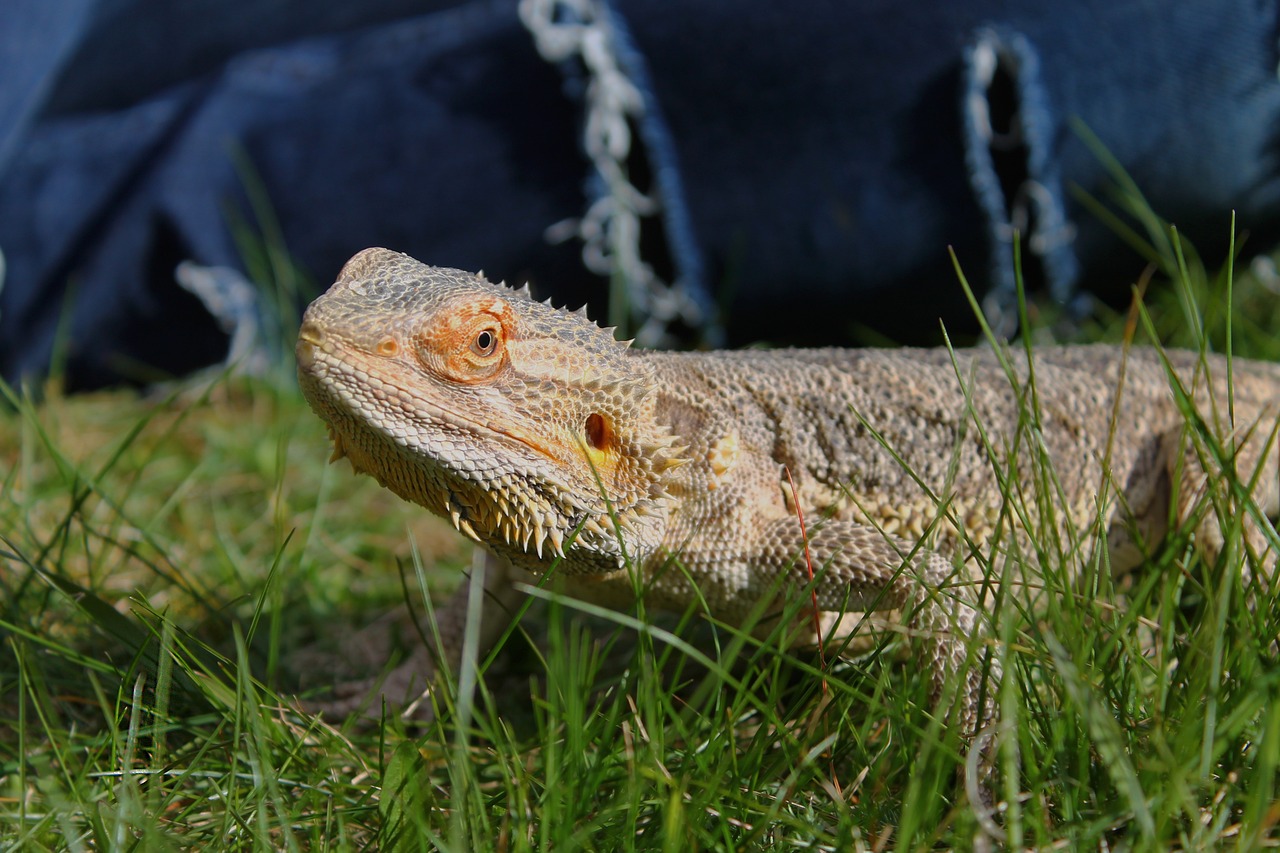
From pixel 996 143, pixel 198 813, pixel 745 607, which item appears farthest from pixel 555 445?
pixel 996 143

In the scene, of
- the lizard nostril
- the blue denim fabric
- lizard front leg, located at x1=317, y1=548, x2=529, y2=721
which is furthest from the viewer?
the blue denim fabric

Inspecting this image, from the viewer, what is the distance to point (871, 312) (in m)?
4.34

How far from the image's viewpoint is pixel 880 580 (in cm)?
213

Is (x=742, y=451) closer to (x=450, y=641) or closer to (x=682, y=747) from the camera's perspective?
(x=682, y=747)

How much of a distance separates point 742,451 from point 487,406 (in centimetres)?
60

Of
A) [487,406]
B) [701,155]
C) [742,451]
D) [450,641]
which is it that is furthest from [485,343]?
[701,155]

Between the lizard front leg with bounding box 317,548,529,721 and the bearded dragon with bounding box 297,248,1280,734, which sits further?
the lizard front leg with bounding box 317,548,529,721

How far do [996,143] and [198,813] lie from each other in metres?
3.26

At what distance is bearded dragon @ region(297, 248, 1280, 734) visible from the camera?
6.35 ft

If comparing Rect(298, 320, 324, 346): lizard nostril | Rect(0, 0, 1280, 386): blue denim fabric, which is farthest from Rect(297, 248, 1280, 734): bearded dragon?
Rect(0, 0, 1280, 386): blue denim fabric

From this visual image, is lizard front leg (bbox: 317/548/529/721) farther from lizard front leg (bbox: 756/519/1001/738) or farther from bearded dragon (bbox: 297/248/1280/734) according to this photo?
lizard front leg (bbox: 756/519/1001/738)

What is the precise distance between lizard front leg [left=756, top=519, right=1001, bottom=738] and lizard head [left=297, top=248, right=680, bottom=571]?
282 mm

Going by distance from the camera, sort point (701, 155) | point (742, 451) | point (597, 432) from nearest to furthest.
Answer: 1. point (597, 432)
2. point (742, 451)
3. point (701, 155)

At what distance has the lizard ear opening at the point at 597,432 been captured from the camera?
2.11 metres
